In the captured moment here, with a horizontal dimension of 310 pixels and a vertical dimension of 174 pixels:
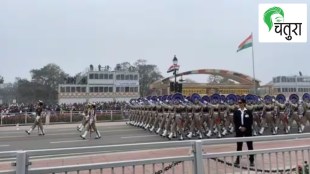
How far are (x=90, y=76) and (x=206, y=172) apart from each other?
65.9 meters

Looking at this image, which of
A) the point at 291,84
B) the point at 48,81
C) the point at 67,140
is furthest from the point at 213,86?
the point at 48,81

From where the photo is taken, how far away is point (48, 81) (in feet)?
280

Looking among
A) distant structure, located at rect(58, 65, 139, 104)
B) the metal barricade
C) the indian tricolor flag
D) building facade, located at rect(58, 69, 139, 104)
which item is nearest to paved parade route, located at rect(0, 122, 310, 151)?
the metal barricade

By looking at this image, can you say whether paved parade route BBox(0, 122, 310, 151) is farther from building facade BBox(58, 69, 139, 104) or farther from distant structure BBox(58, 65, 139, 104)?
→ distant structure BBox(58, 65, 139, 104)

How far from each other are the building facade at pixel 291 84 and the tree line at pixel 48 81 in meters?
23.2

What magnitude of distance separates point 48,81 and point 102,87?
70.9ft

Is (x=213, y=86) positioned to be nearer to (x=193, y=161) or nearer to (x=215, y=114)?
(x=215, y=114)

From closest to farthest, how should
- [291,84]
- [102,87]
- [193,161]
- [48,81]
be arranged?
[193,161] < [291,84] < [102,87] < [48,81]

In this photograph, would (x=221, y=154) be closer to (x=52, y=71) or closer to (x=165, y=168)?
(x=165, y=168)

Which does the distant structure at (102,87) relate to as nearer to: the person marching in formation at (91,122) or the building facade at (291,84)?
the building facade at (291,84)

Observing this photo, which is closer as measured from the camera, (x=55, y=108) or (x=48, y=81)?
(x=55, y=108)

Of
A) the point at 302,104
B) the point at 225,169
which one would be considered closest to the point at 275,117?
the point at 302,104

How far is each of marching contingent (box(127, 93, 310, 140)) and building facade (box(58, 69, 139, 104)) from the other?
47.6 metres

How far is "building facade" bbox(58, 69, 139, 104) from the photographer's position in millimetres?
66250
